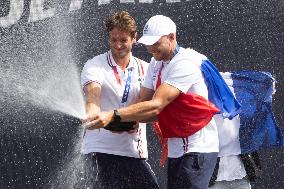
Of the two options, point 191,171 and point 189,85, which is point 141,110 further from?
point 191,171

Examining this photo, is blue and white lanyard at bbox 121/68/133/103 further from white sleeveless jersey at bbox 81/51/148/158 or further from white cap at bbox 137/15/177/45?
white cap at bbox 137/15/177/45

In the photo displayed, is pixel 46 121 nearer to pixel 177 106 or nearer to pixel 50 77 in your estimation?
pixel 50 77

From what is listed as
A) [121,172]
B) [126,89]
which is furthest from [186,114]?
[121,172]

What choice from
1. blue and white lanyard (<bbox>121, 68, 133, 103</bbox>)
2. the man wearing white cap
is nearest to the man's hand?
the man wearing white cap

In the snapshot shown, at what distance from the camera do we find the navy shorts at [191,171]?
15.6ft

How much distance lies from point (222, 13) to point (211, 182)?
1795 millimetres

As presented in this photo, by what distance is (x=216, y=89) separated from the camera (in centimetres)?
494

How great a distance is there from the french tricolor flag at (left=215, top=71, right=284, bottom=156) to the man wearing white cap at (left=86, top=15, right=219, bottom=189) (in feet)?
2.72

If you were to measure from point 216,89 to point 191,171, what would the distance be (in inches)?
22.3

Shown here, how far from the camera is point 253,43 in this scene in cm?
661

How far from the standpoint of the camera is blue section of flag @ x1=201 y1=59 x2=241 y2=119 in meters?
4.91

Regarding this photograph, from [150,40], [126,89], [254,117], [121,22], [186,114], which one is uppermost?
[121,22]

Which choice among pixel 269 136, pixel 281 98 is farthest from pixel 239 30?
pixel 269 136

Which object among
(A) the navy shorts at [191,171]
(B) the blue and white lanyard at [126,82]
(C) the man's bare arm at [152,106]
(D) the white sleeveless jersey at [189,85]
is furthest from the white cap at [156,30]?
(A) the navy shorts at [191,171]
